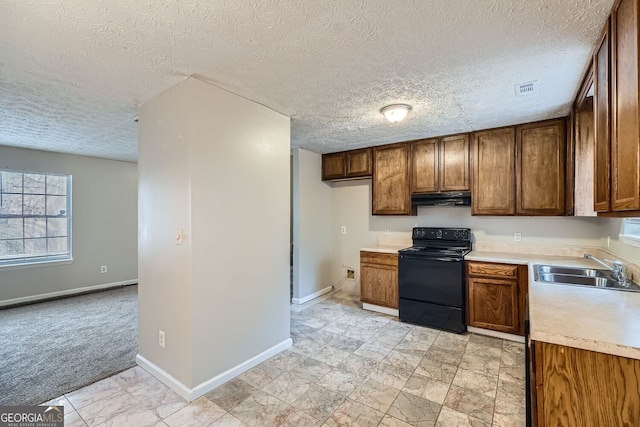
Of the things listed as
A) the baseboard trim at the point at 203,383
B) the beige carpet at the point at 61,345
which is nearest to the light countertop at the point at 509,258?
the baseboard trim at the point at 203,383

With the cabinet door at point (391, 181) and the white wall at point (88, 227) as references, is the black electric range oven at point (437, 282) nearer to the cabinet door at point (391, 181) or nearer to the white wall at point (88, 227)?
the cabinet door at point (391, 181)

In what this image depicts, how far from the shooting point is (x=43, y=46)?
1685mm

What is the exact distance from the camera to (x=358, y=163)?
4344 millimetres

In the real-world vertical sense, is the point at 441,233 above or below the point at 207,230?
below

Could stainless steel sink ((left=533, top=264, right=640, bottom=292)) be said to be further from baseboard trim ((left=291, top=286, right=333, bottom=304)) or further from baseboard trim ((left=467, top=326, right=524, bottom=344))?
baseboard trim ((left=291, top=286, right=333, bottom=304))

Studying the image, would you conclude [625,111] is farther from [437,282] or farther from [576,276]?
[437,282]

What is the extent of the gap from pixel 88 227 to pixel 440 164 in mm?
5659

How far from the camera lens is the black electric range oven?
3.22 meters

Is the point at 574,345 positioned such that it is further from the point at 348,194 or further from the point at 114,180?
the point at 114,180

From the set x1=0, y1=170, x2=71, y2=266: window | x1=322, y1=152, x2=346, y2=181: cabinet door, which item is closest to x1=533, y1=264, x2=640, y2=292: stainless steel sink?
x1=322, y1=152, x2=346, y2=181: cabinet door

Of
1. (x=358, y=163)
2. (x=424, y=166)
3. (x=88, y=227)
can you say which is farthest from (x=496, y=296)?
(x=88, y=227)

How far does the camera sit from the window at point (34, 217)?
4.26 m

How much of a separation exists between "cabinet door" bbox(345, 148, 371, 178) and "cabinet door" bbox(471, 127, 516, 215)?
139 centimetres

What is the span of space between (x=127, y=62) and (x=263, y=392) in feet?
8.09
